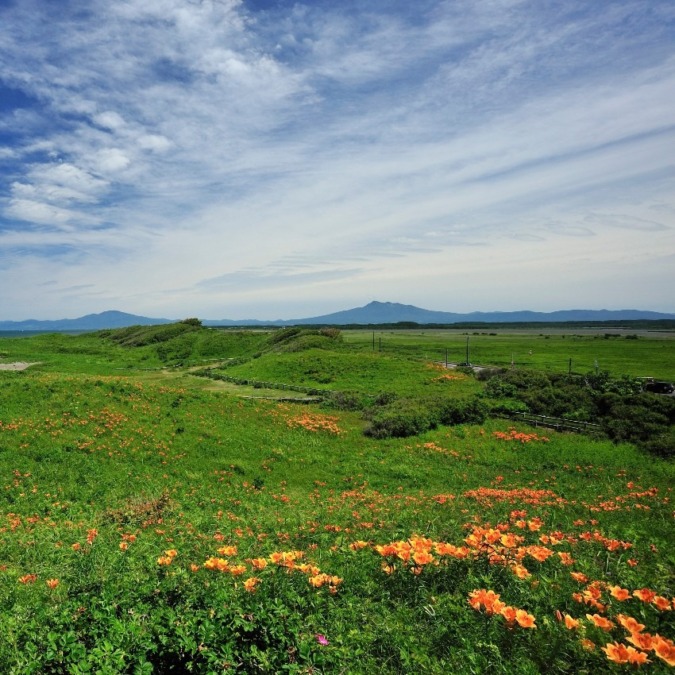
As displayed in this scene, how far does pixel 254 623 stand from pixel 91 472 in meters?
14.8

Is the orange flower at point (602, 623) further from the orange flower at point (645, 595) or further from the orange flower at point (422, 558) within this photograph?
the orange flower at point (422, 558)

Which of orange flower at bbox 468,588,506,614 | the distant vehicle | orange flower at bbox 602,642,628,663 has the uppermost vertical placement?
orange flower at bbox 602,642,628,663

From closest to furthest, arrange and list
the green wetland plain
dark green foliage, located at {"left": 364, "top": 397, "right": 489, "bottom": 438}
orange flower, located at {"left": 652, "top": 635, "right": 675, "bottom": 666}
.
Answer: orange flower, located at {"left": 652, "top": 635, "right": 675, "bottom": 666} < the green wetland plain < dark green foliage, located at {"left": 364, "top": 397, "right": 489, "bottom": 438}

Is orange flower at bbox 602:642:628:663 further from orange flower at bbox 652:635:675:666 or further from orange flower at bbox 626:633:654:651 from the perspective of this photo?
orange flower at bbox 652:635:675:666

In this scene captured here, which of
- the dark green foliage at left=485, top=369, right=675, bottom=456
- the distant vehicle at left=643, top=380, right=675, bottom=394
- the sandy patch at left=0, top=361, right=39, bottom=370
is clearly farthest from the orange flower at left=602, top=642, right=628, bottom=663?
the sandy patch at left=0, top=361, right=39, bottom=370

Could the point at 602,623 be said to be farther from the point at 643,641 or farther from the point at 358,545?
the point at 358,545

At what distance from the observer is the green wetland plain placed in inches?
151

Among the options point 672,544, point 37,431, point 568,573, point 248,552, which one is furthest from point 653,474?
point 37,431

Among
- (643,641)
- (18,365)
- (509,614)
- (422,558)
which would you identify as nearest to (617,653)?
(643,641)

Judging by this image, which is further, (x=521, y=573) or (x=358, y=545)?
(x=358, y=545)

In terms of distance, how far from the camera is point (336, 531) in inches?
367

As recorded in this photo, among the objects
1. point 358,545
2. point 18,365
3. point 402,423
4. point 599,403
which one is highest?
point 358,545

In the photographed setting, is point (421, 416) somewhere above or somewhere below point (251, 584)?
below

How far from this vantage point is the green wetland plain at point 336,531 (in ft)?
12.6
